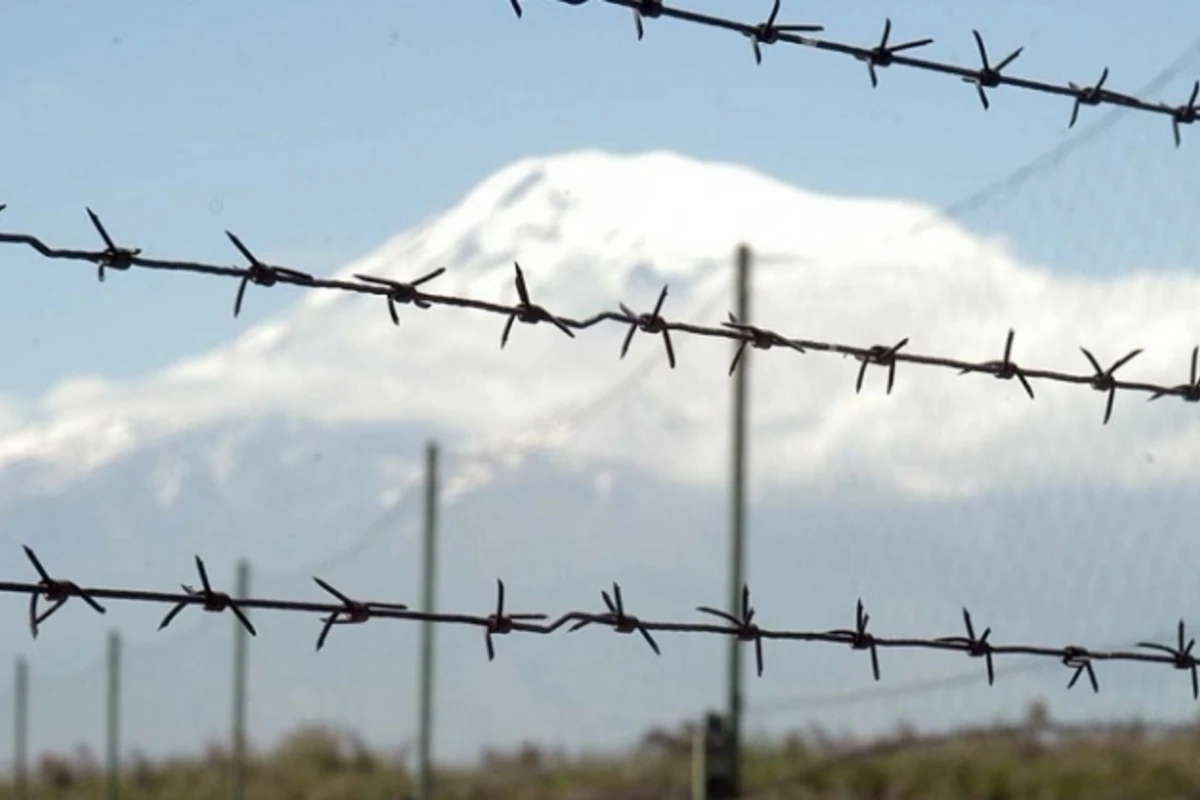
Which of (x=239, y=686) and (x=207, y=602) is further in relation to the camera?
(x=239, y=686)

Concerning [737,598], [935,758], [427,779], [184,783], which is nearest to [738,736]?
[737,598]

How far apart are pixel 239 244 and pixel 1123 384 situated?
1668mm

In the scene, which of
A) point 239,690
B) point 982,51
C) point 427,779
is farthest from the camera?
point 239,690

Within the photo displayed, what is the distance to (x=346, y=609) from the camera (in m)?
3.38

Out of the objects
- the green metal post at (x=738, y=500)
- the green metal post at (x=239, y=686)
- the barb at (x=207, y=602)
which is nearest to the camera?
the barb at (x=207, y=602)

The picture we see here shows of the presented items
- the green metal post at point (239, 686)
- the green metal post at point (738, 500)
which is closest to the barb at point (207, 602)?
the green metal post at point (738, 500)

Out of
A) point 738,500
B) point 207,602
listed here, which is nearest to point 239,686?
point 738,500

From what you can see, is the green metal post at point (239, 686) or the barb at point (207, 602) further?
the green metal post at point (239, 686)

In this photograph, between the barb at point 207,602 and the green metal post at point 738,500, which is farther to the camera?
the green metal post at point 738,500

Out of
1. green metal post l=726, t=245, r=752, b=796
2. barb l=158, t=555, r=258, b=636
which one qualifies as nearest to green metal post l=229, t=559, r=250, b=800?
green metal post l=726, t=245, r=752, b=796

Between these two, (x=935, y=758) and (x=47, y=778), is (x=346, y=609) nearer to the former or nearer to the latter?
(x=935, y=758)

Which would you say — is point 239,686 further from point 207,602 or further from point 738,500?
point 207,602

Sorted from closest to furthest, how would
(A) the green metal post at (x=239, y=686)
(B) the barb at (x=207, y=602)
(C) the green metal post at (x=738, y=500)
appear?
(B) the barb at (x=207, y=602) → (C) the green metal post at (x=738, y=500) → (A) the green metal post at (x=239, y=686)

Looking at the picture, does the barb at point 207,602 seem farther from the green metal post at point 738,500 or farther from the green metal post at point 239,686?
the green metal post at point 239,686
